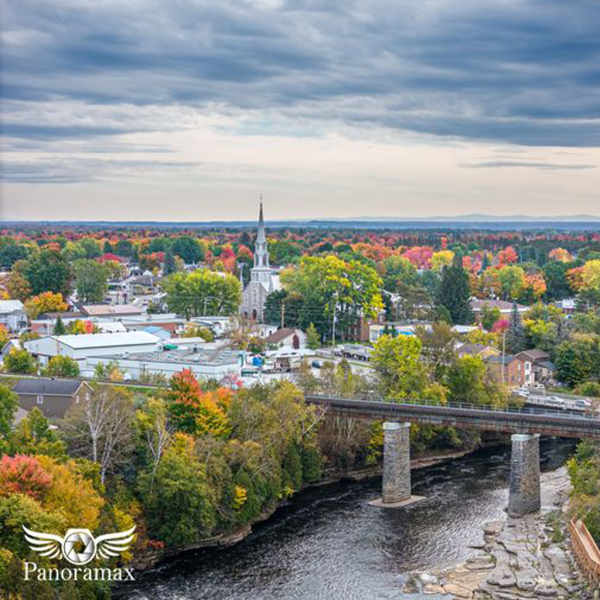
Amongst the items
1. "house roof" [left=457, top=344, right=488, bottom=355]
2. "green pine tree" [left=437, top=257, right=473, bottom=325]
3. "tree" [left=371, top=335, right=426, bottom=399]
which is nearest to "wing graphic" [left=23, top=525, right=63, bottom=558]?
"tree" [left=371, top=335, right=426, bottom=399]

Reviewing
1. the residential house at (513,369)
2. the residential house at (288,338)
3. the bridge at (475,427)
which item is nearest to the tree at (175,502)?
the bridge at (475,427)

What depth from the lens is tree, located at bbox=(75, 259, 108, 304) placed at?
4988 inches

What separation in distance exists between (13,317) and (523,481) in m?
70.4

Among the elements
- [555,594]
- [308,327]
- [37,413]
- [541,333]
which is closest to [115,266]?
[308,327]

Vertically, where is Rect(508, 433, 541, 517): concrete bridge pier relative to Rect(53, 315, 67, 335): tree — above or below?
below

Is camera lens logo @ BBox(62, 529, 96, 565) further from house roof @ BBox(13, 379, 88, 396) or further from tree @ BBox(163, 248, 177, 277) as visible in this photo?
tree @ BBox(163, 248, 177, 277)

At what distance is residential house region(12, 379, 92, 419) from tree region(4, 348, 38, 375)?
13.9 metres

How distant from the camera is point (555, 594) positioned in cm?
3712

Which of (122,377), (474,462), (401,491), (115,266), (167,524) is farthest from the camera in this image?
(115,266)

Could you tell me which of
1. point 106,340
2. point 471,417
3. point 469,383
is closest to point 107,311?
point 106,340

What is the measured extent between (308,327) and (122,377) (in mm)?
30889

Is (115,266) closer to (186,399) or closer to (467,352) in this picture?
(467,352)

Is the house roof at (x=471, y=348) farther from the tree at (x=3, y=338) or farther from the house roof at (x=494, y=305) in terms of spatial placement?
the tree at (x=3, y=338)

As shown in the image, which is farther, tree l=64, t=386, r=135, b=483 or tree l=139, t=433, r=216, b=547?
tree l=64, t=386, r=135, b=483
